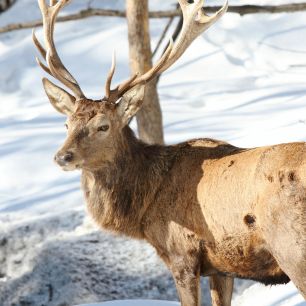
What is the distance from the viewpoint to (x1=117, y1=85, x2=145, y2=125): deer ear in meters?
5.80

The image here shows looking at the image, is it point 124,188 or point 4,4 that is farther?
point 4,4

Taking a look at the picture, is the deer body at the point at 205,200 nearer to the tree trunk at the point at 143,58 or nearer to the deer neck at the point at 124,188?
the deer neck at the point at 124,188

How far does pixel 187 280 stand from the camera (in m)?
5.53

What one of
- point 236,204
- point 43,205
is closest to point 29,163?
point 43,205

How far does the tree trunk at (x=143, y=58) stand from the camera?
29.3 feet

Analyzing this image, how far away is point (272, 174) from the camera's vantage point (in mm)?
4934

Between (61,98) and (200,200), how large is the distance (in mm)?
1270

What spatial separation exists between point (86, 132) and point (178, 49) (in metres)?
0.95

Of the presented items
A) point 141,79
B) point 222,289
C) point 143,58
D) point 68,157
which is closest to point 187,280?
point 222,289

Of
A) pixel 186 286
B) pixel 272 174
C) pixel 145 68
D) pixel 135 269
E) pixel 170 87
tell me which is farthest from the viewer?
pixel 170 87

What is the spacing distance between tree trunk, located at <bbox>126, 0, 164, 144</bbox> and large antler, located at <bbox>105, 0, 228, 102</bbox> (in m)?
2.77

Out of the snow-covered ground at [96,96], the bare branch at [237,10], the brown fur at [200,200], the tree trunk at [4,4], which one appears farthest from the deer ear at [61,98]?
the tree trunk at [4,4]

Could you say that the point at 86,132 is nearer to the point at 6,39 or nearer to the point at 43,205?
the point at 43,205

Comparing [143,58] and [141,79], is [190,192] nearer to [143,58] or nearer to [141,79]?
[141,79]
